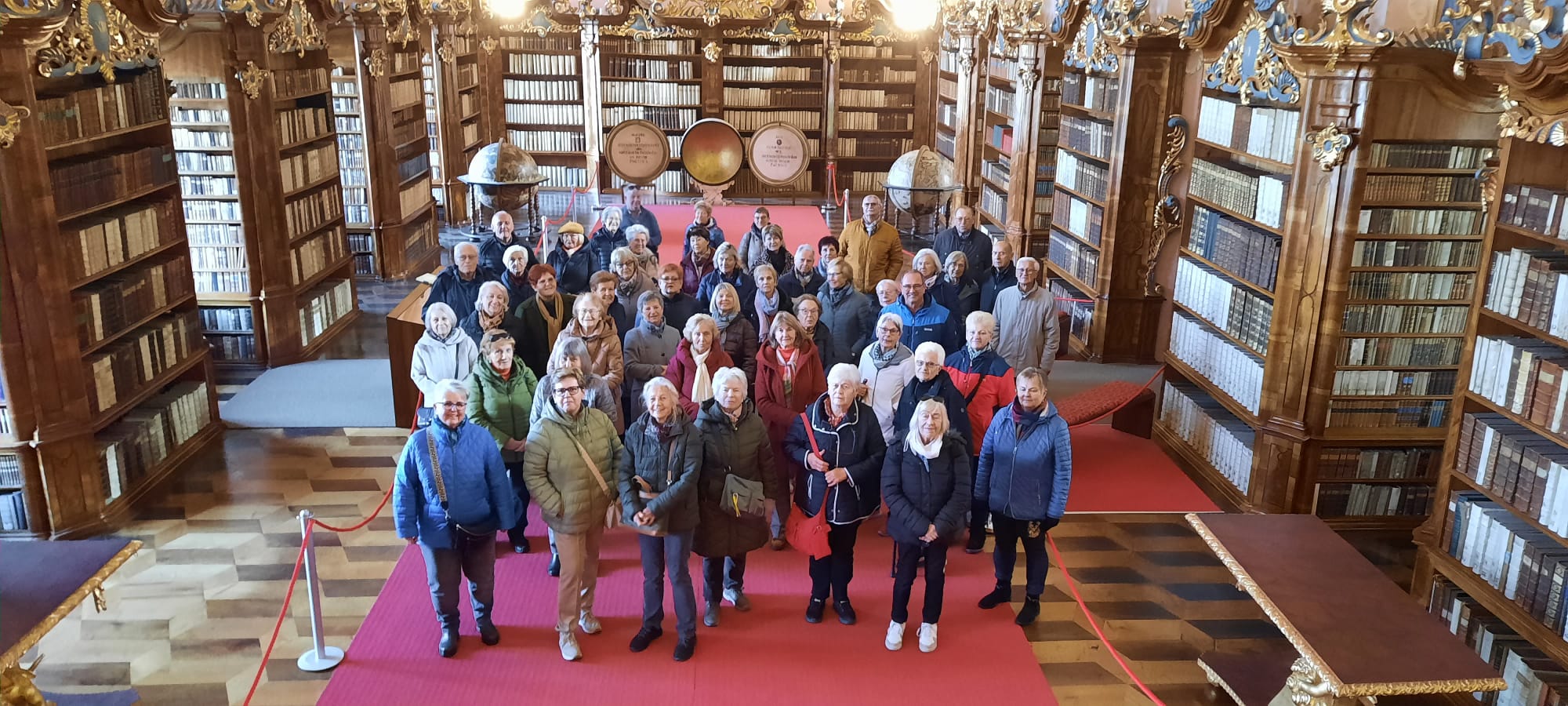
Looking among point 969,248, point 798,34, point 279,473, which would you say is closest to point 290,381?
point 279,473

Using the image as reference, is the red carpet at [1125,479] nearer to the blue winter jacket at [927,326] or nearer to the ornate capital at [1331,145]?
the blue winter jacket at [927,326]

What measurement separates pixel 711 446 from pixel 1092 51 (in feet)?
20.0

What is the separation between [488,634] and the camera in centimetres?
505

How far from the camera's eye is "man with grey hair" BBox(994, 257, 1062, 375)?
22.3 feet

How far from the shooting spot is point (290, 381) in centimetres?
871

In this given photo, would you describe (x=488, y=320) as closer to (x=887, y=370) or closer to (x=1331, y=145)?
(x=887, y=370)

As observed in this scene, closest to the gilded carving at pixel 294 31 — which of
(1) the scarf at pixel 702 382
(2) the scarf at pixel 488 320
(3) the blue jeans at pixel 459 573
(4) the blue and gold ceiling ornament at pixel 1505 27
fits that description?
(2) the scarf at pixel 488 320

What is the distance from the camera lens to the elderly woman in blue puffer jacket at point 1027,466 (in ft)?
16.2

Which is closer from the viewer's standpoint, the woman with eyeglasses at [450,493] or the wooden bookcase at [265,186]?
the woman with eyeglasses at [450,493]

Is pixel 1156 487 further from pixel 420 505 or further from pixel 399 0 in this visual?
pixel 399 0

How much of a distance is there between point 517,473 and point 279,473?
2.40 meters

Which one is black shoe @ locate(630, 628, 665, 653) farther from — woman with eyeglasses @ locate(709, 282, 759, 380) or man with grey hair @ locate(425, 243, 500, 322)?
man with grey hair @ locate(425, 243, 500, 322)

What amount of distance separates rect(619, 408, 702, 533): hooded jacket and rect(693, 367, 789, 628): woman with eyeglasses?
102mm

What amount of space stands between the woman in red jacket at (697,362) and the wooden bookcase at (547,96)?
1117cm
